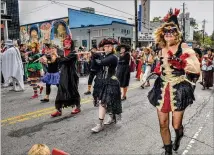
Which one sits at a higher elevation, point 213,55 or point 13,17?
point 13,17

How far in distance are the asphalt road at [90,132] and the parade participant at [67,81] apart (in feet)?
1.16

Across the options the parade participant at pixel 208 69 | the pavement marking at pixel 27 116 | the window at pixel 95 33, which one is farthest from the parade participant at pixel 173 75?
the window at pixel 95 33

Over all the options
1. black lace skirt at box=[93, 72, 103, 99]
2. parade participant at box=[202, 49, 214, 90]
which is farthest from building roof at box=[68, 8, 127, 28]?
black lace skirt at box=[93, 72, 103, 99]

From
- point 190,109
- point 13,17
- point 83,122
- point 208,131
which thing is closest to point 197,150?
point 208,131

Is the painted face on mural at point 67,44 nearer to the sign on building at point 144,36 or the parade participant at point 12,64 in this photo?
the parade participant at point 12,64

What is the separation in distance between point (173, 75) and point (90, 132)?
268 cm

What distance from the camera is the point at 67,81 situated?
6879mm

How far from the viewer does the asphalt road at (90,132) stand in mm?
4898

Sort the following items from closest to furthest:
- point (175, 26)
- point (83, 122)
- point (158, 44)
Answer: point (175, 26)
point (158, 44)
point (83, 122)

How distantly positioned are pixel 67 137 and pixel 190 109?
403 centimetres

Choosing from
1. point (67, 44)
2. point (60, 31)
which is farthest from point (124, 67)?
point (60, 31)

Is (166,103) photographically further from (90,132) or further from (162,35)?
(90,132)

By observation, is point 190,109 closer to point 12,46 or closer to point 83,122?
point 83,122

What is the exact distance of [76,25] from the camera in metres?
33.7
